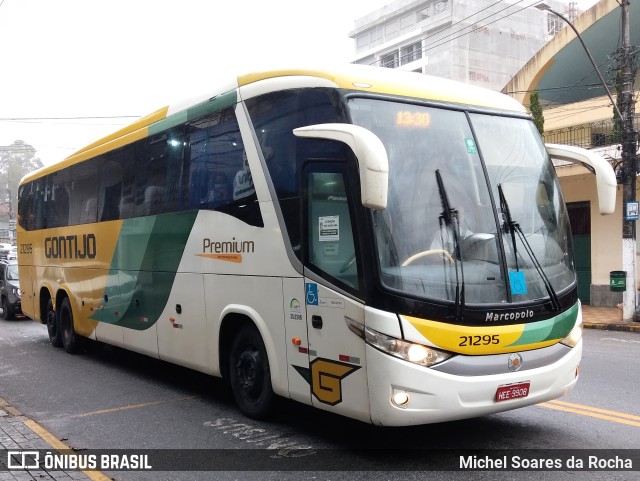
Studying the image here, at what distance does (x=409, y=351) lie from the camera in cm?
497

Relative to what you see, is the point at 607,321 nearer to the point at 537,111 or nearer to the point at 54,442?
the point at 537,111

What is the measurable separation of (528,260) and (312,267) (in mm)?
1801

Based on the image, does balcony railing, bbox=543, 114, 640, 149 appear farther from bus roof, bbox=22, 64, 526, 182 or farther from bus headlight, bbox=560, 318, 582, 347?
bus headlight, bbox=560, 318, 582, 347

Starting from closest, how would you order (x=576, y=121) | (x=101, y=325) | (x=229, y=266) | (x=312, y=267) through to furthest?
(x=312, y=267), (x=229, y=266), (x=101, y=325), (x=576, y=121)

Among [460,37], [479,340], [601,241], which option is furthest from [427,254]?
[460,37]

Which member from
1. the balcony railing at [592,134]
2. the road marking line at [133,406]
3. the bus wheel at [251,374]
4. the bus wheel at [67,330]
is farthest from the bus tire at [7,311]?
the balcony railing at [592,134]

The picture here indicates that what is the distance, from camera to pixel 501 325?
5.25m

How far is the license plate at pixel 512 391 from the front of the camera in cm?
521

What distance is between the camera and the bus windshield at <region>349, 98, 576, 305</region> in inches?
204

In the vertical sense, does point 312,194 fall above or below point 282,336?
above

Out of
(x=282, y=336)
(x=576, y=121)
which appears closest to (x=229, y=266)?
(x=282, y=336)

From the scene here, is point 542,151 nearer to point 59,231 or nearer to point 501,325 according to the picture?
point 501,325

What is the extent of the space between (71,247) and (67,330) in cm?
159

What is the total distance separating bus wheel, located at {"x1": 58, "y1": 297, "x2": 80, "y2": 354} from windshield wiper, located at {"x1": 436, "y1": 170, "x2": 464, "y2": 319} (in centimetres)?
834
